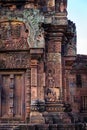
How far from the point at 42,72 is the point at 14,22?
1979 millimetres

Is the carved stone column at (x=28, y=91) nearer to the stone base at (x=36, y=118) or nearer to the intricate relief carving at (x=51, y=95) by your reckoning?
the stone base at (x=36, y=118)

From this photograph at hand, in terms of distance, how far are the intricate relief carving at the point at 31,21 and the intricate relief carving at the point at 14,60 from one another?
0.54m

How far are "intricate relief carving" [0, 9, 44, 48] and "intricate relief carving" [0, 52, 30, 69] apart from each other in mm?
540

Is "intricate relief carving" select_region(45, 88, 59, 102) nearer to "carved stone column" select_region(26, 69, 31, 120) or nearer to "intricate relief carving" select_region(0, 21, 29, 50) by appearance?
"carved stone column" select_region(26, 69, 31, 120)

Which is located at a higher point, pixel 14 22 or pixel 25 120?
pixel 14 22

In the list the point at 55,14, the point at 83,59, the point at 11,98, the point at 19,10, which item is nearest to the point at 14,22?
the point at 19,10

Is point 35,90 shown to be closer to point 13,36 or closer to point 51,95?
point 51,95

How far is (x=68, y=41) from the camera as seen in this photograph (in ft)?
51.0

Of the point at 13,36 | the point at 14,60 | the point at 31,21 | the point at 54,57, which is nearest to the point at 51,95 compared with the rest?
the point at 54,57

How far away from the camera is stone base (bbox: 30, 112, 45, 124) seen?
44.3 ft

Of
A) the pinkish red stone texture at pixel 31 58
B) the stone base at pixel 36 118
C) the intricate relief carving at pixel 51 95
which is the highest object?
the pinkish red stone texture at pixel 31 58

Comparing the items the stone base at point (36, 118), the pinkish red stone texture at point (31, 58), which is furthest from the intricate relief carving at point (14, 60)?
the stone base at point (36, 118)

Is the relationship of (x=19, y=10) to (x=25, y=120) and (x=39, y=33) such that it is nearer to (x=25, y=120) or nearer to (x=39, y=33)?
(x=39, y=33)

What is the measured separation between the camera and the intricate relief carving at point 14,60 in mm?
14508
